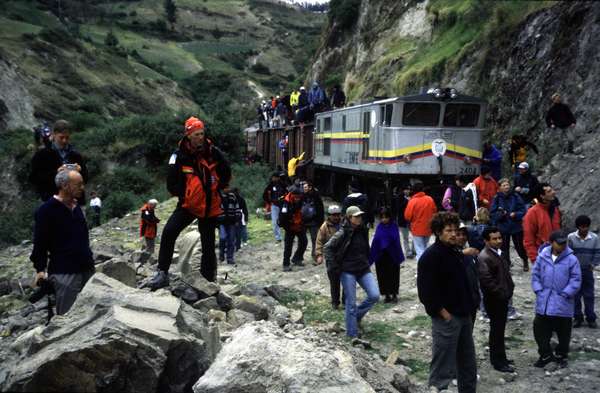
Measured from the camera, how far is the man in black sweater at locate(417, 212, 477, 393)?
17.2 feet

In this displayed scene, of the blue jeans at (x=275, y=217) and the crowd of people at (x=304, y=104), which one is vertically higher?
the crowd of people at (x=304, y=104)

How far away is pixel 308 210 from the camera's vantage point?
12.3 m

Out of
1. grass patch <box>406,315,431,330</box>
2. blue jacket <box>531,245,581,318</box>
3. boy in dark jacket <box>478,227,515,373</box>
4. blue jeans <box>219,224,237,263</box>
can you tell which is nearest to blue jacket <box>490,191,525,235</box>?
grass patch <box>406,315,431,330</box>

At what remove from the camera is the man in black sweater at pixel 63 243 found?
5.13 metres

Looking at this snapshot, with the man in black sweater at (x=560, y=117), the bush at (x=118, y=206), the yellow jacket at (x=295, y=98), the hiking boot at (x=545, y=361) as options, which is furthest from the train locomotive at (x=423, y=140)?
the bush at (x=118, y=206)

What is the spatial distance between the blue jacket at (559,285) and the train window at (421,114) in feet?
30.3

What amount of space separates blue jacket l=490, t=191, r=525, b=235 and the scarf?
198cm

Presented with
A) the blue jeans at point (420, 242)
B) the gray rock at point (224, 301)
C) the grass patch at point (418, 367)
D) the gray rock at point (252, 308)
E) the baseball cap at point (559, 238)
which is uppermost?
the baseball cap at point (559, 238)

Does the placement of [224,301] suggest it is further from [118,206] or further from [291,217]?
[118,206]

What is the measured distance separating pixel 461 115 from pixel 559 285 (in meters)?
9.88

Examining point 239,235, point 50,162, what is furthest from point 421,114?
point 50,162

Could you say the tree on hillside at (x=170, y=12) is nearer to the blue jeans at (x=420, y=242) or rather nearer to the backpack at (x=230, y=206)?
the backpack at (x=230, y=206)

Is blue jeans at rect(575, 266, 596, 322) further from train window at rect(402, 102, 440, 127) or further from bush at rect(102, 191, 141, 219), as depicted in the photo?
bush at rect(102, 191, 141, 219)

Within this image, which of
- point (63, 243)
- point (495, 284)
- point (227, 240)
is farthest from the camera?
point (227, 240)
